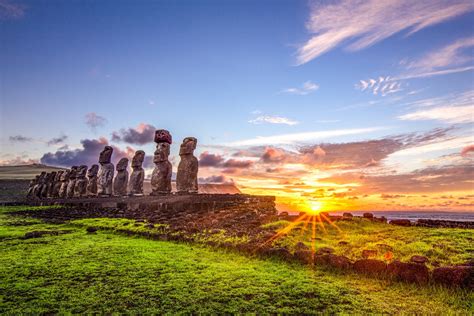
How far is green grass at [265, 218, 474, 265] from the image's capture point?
6.24 meters

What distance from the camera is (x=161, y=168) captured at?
17.1 meters

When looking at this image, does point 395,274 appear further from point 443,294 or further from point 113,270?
point 113,270

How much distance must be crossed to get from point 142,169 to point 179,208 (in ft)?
20.6

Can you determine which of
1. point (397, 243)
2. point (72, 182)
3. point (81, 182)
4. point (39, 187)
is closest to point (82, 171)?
point (81, 182)

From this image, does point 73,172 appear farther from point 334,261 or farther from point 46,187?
point 334,261

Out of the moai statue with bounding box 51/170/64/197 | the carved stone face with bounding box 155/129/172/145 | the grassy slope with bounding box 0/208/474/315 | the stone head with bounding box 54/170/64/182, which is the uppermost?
the carved stone face with bounding box 155/129/172/145

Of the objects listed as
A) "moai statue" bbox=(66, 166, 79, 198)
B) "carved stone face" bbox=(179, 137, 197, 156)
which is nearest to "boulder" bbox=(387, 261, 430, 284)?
"carved stone face" bbox=(179, 137, 197, 156)

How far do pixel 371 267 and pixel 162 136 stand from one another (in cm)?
1426

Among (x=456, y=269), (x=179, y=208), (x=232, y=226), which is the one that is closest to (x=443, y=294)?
(x=456, y=269)

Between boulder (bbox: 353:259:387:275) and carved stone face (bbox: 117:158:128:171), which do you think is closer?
boulder (bbox: 353:259:387:275)

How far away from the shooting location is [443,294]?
164 inches

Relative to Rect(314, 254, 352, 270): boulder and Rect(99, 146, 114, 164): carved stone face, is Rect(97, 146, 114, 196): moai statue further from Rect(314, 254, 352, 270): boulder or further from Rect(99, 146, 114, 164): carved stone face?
Rect(314, 254, 352, 270): boulder

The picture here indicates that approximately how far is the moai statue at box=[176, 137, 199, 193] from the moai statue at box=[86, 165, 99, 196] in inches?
402

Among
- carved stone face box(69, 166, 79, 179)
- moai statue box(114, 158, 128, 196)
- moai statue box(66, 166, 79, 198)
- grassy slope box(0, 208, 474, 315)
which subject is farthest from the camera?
carved stone face box(69, 166, 79, 179)
